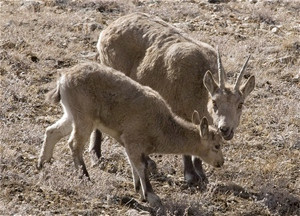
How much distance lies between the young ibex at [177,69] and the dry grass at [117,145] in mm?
682

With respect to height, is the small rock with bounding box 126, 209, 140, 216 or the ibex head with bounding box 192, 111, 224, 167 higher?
the ibex head with bounding box 192, 111, 224, 167

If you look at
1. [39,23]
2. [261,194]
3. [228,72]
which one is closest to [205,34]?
[228,72]

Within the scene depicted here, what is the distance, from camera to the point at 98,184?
7.61 metres

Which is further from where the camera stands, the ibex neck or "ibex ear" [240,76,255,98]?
"ibex ear" [240,76,255,98]

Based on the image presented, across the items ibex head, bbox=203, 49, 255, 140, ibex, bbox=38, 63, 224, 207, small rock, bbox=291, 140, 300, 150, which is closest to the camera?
ibex, bbox=38, 63, 224, 207

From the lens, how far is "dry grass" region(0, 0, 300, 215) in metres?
7.42

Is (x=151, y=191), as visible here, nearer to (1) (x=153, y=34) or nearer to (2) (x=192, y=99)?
(2) (x=192, y=99)

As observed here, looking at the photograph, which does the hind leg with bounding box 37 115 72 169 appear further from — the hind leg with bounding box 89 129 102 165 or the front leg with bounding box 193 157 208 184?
the front leg with bounding box 193 157 208 184

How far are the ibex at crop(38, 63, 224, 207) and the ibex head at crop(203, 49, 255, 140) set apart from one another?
283 mm

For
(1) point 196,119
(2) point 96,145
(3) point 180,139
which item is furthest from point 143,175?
(2) point 96,145

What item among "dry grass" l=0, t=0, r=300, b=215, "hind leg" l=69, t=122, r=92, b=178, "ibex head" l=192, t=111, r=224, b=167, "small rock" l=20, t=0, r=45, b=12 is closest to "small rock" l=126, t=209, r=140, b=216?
"dry grass" l=0, t=0, r=300, b=215

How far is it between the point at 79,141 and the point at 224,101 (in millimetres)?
1974

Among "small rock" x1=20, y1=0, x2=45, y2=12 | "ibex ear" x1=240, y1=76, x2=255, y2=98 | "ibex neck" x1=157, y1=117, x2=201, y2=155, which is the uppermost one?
"ibex ear" x1=240, y1=76, x2=255, y2=98

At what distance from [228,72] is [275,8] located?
6108 millimetres
